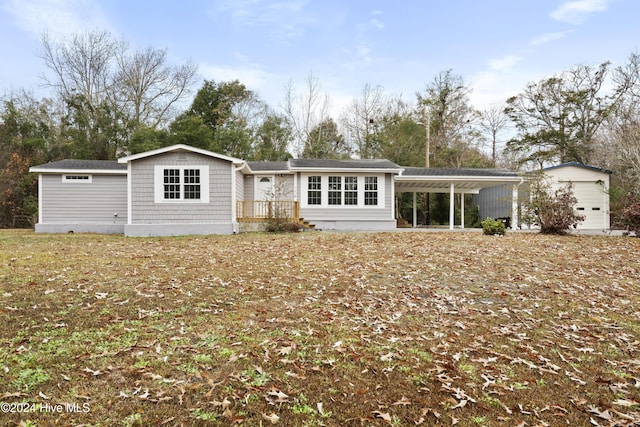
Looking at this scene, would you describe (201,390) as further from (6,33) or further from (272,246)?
(6,33)

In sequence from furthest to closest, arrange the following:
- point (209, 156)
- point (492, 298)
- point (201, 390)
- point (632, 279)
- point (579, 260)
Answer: point (209, 156) < point (579, 260) < point (632, 279) < point (492, 298) < point (201, 390)

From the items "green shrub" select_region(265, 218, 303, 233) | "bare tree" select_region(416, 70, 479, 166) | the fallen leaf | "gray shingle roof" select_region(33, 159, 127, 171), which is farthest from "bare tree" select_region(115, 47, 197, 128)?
the fallen leaf

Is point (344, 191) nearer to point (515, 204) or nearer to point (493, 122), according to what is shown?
point (515, 204)

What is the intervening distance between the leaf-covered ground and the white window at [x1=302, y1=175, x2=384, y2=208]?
9.28 meters

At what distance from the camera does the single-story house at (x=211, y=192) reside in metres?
14.4

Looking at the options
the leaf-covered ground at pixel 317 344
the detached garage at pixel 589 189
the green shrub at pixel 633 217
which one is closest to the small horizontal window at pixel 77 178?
the leaf-covered ground at pixel 317 344

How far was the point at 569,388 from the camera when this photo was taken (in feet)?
10.7

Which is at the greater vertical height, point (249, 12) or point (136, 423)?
point (249, 12)

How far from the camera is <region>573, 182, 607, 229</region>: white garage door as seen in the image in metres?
19.5

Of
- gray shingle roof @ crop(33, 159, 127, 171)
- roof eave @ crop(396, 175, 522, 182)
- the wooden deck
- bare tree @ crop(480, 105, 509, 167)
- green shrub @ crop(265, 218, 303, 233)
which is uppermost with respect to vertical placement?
bare tree @ crop(480, 105, 509, 167)

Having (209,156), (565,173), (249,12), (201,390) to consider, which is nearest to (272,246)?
(209,156)

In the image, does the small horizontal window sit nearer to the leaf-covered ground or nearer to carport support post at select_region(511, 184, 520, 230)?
the leaf-covered ground

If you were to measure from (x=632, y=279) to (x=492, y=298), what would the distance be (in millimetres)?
3446

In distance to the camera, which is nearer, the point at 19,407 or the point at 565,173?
the point at 19,407
